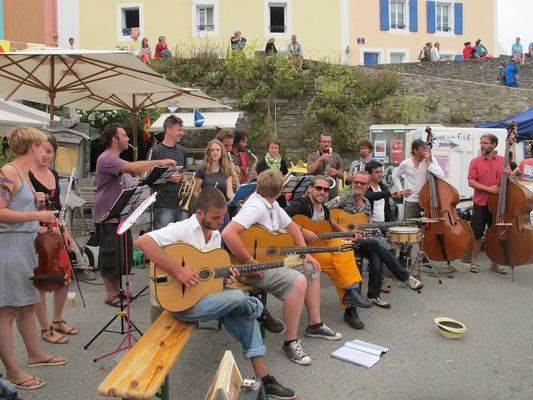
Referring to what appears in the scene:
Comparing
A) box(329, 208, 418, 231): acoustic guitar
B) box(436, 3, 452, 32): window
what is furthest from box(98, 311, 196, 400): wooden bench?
box(436, 3, 452, 32): window

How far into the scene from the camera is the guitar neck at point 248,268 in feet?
11.2

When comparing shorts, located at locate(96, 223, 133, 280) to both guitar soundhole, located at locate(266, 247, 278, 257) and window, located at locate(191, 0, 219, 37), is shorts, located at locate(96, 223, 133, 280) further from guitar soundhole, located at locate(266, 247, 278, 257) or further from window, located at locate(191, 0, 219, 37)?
window, located at locate(191, 0, 219, 37)

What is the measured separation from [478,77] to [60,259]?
17894 millimetres

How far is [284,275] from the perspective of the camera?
157 inches

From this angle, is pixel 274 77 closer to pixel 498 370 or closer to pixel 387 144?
pixel 387 144

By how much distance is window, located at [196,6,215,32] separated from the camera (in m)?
21.9

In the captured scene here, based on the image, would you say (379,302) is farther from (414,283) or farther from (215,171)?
(215,171)

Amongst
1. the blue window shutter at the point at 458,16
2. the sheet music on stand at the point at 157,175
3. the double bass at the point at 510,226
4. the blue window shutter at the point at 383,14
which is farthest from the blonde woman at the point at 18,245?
the blue window shutter at the point at 458,16

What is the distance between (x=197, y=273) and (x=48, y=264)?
110cm

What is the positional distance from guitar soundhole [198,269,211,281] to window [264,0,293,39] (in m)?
20.1

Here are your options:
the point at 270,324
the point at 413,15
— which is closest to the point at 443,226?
the point at 270,324

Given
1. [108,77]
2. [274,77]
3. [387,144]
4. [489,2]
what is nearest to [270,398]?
[108,77]

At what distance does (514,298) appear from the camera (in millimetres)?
5777

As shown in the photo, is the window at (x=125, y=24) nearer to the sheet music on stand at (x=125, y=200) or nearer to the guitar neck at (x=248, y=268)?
the sheet music on stand at (x=125, y=200)
